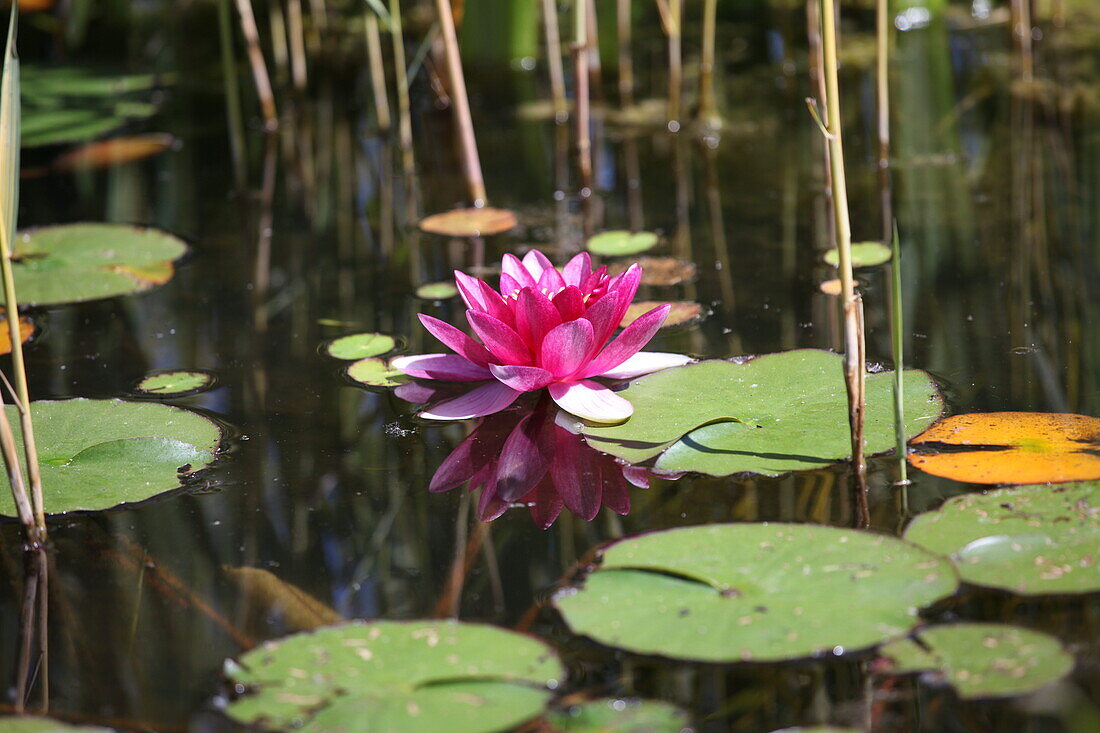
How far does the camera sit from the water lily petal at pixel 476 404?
1667 mm

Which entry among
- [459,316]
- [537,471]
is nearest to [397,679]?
[537,471]

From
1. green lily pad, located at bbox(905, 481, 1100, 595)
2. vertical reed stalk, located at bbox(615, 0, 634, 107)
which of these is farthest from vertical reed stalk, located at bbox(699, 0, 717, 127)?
green lily pad, located at bbox(905, 481, 1100, 595)

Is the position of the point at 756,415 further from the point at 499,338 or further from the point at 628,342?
the point at 499,338

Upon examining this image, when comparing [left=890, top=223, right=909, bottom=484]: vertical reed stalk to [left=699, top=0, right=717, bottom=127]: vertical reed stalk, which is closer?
[left=890, top=223, right=909, bottom=484]: vertical reed stalk

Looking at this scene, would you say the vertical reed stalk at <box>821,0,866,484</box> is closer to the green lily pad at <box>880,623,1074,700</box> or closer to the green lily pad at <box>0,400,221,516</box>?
the green lily pad at <box>880,623,1074,700</box>

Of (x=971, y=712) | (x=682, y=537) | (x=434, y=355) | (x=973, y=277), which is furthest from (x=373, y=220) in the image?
(x=971, y=712)

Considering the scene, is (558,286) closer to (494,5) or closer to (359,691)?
(359,691)

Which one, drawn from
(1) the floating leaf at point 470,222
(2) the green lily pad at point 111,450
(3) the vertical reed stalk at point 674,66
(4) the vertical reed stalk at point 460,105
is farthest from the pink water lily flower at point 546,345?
(3) the vertical reed stalk at point 674,66

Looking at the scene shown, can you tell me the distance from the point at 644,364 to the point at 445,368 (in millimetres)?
336

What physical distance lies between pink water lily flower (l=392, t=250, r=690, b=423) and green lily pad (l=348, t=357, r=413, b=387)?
2.5 inches

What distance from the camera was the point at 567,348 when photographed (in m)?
Result: 1.59

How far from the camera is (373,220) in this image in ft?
9.23

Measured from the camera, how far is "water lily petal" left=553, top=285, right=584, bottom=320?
5.24ft

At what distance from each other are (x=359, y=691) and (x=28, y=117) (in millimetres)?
3520
